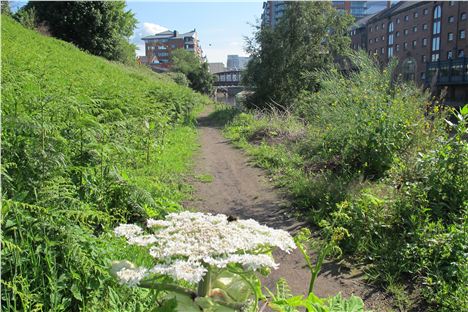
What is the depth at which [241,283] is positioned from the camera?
171 centimetres

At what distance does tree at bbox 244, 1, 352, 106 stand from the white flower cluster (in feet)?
74.3

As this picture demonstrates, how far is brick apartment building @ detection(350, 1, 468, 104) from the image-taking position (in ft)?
176

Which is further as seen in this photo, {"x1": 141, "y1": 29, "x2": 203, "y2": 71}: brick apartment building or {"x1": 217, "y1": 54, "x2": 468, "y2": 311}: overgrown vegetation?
{"x1": 141, "y1": 29, "x2": 203, "y2": 71}: brick apartment building

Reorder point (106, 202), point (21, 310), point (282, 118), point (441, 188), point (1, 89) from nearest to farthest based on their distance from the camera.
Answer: point (21, 310) < point (1, 89) < point (106, 202) < point (441, 188) < point (282, 118)

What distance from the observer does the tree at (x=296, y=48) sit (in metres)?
24.6

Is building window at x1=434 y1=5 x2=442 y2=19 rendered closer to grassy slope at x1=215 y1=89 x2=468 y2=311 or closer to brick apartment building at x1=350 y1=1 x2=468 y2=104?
brick apartment building at x1=350 y1=1 x2=468 y2=104

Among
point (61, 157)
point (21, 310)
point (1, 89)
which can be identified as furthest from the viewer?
point (1, 89)

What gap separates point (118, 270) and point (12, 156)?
6.55 feet

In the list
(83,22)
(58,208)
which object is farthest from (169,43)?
(58,208)

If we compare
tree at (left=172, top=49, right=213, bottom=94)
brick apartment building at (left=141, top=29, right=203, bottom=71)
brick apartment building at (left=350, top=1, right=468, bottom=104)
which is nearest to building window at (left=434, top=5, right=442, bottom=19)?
brick apartment building at (left=350, top=1, right=468, bottom=104)

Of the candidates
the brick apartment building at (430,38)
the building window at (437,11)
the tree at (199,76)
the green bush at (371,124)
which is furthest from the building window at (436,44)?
the green bush at (371,124)

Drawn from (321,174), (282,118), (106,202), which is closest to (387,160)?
(321,174)

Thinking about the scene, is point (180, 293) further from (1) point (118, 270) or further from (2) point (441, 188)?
(2) point (441, 188)

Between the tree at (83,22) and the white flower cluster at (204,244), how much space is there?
31.0 meters
